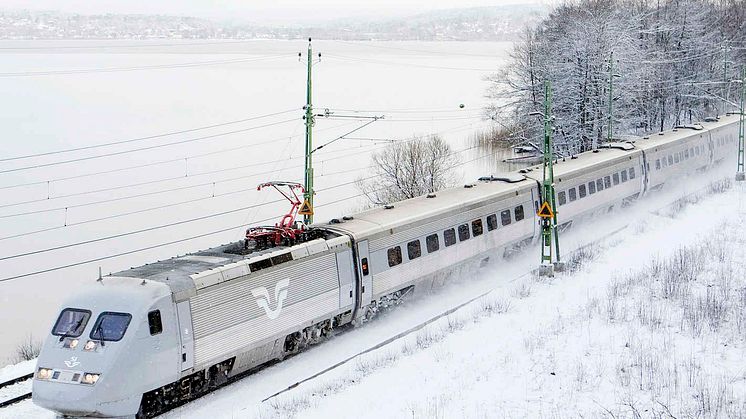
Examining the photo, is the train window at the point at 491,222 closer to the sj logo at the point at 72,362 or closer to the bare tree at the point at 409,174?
the sj logo at the point at 72,362

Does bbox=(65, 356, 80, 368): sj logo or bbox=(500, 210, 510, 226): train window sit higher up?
bbox=(500, 210, 510, 226): train window

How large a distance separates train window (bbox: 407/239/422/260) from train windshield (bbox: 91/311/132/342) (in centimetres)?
961

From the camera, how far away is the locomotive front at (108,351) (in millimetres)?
15352

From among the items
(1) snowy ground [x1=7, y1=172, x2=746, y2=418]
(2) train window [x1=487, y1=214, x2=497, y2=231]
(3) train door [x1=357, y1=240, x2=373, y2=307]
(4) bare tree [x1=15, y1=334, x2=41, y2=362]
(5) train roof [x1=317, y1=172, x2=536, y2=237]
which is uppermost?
(5) train roof [x1=317, y1=172, x2=536, y2=237]

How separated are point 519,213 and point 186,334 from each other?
50.2 ft

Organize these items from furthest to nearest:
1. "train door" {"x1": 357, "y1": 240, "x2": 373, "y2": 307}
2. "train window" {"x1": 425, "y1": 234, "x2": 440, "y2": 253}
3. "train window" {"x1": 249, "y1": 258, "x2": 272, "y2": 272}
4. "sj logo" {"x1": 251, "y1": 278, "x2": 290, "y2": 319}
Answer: "train window" {"x1": 425, "y1": 234, "x2": 440, "y2": 253} → "train door" {"x1": 357, "y1": 240, "x2": 373, "y2": 307} → "sj logo" {"x1": 251, "y1": 278, "x2": 290, "y2": 319} → "train window" {"x1": 249, "y1": 258, "x2": 272, "y2": 272}

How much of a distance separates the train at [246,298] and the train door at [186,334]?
0.8 inches

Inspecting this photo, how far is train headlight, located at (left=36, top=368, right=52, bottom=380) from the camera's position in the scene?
15.7 meters

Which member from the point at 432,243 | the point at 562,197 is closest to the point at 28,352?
the point at 432,243

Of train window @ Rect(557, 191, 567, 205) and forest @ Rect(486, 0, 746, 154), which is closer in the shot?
train window @ Rect(557, 191, 567, 205)

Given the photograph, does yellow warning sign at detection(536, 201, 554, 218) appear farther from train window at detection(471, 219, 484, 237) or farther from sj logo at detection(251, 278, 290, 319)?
sj logo at detection(251, 278, 290, 319)

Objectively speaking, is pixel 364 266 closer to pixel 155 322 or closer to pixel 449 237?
pixel 449 237

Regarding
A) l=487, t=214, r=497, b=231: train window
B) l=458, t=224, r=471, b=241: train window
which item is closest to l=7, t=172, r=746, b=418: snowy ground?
l=458, t=224, r=471, b=241: train window

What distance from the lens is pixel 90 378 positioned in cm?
1535
